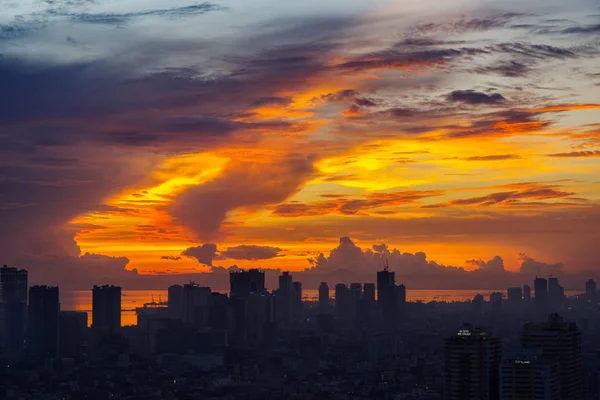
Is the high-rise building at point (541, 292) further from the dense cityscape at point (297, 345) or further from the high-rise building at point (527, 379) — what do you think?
the high-rise building at point (527, 379)

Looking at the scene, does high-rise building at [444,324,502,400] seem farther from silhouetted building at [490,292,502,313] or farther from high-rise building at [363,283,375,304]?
high-rise building at [363,283,375,304]

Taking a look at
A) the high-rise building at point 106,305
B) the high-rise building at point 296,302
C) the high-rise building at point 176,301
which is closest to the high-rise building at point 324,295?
the high-rise building at point 296,302

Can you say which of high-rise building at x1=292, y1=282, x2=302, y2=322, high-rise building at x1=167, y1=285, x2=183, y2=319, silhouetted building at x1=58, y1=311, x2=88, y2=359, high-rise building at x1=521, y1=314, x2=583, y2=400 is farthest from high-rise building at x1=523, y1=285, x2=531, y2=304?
high-rise building at x1=521, y1=314, x2=583, y2=400

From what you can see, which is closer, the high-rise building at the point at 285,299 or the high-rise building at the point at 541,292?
the high-rise building at the point at 541,292

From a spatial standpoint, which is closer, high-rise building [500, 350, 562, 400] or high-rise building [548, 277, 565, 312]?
high-rise building [500, 350, 562, 400]

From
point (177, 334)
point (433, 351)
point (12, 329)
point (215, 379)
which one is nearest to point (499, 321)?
point (433, 351)

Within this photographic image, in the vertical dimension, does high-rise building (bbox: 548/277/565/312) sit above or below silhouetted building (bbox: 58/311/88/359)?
above
